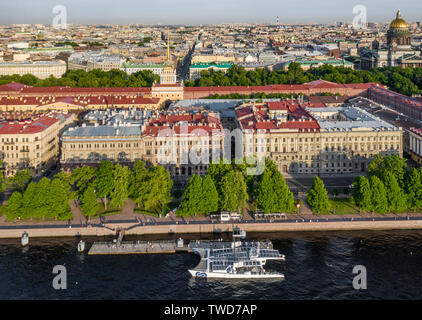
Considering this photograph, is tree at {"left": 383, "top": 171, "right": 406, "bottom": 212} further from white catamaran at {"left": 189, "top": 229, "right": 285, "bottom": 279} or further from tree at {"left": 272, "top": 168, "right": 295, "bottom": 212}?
white catamaran at {"left": 189, "top": 229, "right": 285, "bottom": 279}

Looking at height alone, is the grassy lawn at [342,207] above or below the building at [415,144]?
below

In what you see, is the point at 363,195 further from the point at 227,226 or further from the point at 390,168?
the point at 227,226

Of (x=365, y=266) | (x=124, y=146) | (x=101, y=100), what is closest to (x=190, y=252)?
(x=365, y=266)

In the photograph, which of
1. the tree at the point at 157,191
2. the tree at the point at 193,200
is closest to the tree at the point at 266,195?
the tree at the point at 193,200

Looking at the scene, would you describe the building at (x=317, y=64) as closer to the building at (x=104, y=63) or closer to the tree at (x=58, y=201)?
the building at (x=104, y=63)

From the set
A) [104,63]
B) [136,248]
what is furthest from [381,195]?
[104,63]
